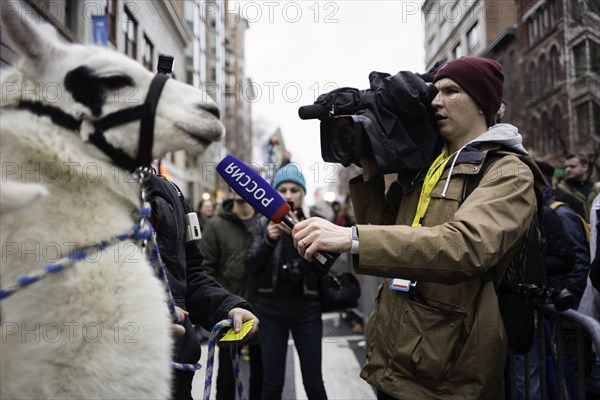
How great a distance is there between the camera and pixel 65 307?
3.71ft

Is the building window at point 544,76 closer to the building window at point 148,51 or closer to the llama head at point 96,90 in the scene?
the building window at point 148,51

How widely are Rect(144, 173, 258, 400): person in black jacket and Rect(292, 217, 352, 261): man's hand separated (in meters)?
0.40

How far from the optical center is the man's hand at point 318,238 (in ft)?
5.58

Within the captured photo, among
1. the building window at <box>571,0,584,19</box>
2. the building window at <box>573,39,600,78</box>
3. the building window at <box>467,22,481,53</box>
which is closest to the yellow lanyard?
the building window at <box>571,0,584,19</box>

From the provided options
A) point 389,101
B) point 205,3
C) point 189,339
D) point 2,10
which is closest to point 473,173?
point 389,101

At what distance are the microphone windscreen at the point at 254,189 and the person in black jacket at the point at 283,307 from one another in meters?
1.85

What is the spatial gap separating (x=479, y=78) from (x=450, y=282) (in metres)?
0.97

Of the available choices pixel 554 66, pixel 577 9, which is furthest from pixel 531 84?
pixel 577 9

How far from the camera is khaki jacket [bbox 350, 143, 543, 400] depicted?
1.75 meters

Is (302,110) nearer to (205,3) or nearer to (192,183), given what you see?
(205,3)

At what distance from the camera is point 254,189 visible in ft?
6.09

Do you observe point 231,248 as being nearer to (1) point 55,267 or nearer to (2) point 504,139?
(2) point 504,139

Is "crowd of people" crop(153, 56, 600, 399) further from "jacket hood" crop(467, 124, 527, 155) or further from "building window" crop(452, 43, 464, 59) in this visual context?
"building window" crop(452, 43, 464, 59)

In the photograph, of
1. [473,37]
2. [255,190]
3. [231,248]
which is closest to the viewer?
[255,190]
